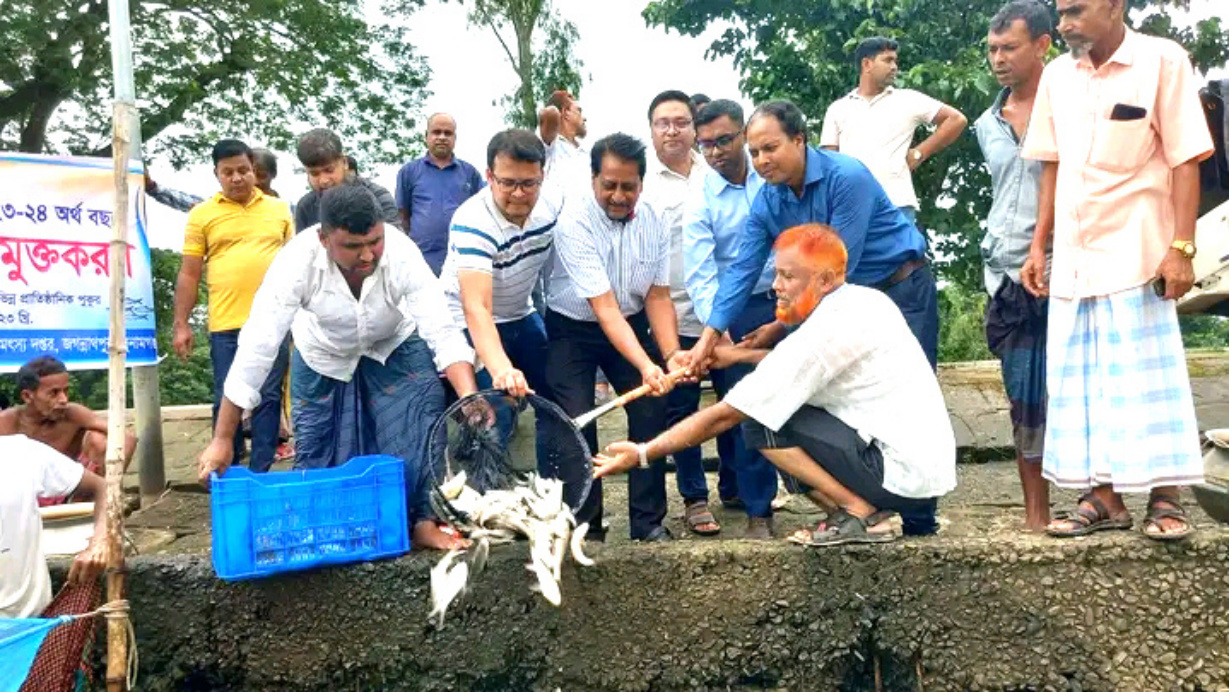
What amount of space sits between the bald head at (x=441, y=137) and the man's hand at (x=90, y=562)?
320 centimetres

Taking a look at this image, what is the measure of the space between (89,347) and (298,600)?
2240mm

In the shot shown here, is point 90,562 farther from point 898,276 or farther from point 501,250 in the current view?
point 898,276

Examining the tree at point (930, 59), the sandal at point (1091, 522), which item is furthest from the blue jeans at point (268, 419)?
the tree at point (930, 59)

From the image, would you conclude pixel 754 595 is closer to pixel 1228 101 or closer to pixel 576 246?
pixel 576 246

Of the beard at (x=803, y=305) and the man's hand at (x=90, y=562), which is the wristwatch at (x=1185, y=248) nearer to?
the beard at (x=803, y=305)

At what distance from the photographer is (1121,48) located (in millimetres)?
3348

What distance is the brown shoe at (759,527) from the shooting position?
4.25 metres

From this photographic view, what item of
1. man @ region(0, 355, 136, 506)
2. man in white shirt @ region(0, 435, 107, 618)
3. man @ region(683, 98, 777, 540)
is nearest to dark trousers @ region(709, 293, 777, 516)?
man @ region(683, 98, 777, 540)

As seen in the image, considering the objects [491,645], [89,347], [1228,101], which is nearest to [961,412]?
[1228,101]

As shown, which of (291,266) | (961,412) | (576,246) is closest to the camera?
(291,266)

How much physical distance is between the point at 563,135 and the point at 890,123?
5.78 feet

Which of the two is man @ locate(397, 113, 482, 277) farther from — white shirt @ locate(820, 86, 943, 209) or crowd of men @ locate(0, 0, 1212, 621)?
white shirt @ locate(820, 86, 943, 209)

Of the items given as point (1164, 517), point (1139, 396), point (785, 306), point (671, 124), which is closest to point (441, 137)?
point (671, 124)

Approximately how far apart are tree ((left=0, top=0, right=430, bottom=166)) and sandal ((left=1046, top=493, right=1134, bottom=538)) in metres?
14.3
